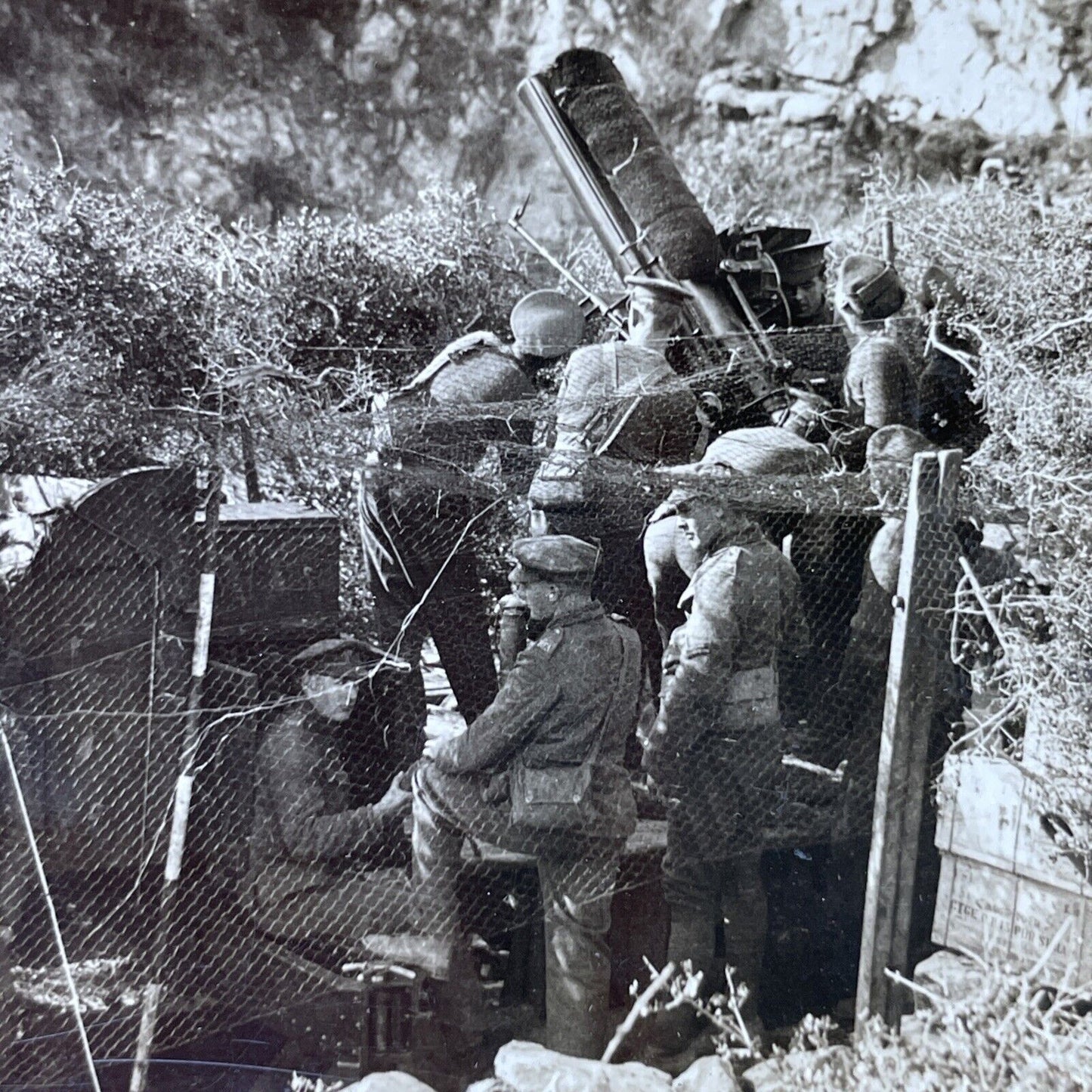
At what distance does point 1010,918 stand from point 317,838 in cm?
173

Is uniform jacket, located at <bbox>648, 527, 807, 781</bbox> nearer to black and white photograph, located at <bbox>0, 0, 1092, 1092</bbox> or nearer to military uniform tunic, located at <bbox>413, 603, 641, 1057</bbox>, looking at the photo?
black and white photograph, located at <bbox>0, 0, 1092, 1092</bbox>

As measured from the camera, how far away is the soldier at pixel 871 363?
3.01 m

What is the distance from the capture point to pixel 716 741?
271 centimetres

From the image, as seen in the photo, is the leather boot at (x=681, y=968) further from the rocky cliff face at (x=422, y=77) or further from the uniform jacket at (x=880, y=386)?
the rocky cliff face at (x=422, y=77)

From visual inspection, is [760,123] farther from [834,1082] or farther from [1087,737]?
[834,1082]

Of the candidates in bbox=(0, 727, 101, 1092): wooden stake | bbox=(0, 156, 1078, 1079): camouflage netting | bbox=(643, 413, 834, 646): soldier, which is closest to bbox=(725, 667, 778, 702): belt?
bbox=(0, 156, 1078, 1079): camouflage netting

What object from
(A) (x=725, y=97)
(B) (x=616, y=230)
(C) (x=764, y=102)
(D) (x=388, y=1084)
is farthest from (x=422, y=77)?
(D) (x=388, y=1084)

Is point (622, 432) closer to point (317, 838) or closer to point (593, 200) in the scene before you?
point (593, 200)

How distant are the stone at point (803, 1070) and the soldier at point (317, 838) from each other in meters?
0.92

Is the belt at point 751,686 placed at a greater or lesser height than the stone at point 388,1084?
greater

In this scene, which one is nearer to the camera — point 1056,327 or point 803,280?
point 1056,327

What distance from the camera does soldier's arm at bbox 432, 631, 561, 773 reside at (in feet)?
8.37

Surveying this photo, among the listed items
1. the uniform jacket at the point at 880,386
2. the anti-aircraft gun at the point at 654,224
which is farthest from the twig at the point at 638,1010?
the anti-aircraft gun at the point at 654,224

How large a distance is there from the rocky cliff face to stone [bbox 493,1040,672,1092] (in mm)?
2523
